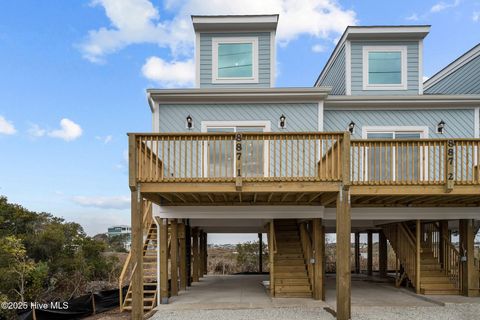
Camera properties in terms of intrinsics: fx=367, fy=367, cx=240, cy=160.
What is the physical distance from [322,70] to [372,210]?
7.09 meters

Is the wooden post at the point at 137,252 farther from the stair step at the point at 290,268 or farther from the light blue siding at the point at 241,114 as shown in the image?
the stair step at the point at 290,268

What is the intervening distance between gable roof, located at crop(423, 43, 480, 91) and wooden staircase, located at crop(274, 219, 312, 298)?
8.16 metres

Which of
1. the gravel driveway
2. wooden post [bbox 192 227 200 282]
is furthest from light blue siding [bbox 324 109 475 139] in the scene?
wooden post [bbox 192 227 200 282]

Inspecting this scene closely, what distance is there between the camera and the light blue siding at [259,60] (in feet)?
36.1

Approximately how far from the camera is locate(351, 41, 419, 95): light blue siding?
1124 cm

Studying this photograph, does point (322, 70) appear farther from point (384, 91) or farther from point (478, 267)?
point (478, 267)

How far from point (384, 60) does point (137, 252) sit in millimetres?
9187

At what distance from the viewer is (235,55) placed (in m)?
11.1

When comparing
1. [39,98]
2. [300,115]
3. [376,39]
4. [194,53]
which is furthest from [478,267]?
[39,98]

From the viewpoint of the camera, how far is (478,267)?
988 centimetres

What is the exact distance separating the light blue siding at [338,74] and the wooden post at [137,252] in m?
7.58

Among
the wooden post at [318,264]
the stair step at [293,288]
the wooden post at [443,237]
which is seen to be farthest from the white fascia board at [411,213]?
the stair step at [293,288]

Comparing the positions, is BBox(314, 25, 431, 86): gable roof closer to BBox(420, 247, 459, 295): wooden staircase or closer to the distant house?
BBox(420, 247, 459, 295): wooden staircase

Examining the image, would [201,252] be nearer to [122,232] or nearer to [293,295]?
[293,295]
